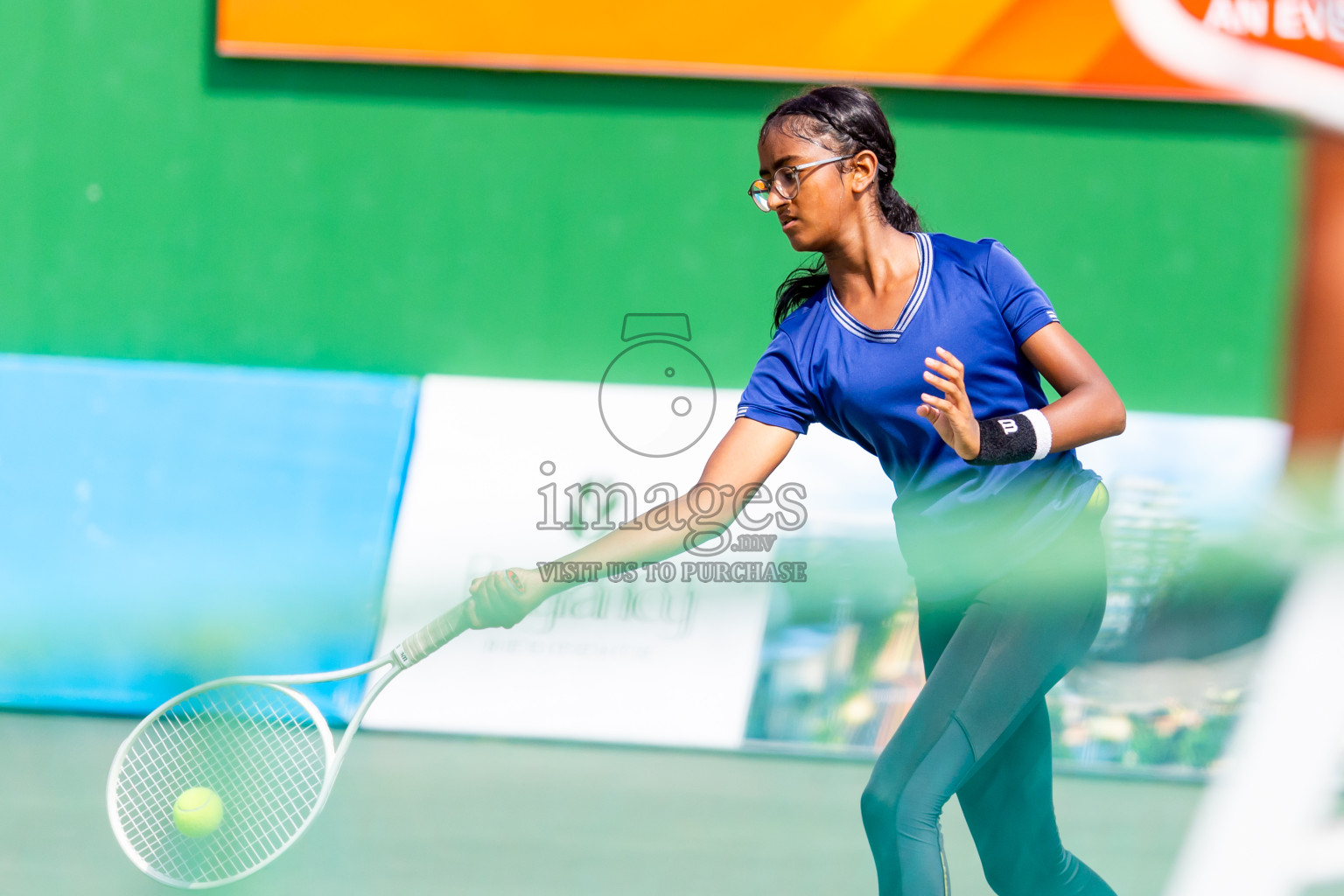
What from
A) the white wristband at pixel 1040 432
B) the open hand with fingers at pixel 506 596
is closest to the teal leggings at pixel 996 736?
the white wristband at pixel 1040 432

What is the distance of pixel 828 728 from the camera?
343 cm

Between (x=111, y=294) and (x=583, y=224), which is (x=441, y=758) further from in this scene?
(x=111, y=294)

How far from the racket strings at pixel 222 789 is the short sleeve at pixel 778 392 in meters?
1.07

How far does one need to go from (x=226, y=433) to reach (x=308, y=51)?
1.25m

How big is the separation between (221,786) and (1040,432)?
193 cm

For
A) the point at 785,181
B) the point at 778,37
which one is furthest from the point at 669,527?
the point at 778,37

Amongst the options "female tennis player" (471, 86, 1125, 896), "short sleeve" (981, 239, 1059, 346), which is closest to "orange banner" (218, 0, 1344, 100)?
"female tennis player" (471, 86, 1125, 896)

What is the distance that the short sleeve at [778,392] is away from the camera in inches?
77.2

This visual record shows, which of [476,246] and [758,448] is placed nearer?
[758,448]

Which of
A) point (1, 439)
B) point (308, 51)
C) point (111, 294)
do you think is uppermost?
point (308, 51)

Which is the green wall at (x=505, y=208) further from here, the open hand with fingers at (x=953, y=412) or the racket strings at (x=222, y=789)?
the open hand with fingers at (x=953, y=412)

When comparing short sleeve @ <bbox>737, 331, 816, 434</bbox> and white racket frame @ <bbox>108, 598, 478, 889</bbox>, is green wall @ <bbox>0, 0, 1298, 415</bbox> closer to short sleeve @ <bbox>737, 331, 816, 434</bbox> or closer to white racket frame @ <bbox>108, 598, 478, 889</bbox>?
white racket frame @ <bbox>108, 598, 478, 889</bbox>

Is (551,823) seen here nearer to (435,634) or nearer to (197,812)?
(197,812)

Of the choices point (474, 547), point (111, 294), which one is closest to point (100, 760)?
point (474, 547)
